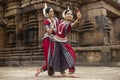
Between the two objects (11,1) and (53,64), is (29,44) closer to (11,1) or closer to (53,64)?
(11,1)

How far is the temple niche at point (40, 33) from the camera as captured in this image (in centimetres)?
1084

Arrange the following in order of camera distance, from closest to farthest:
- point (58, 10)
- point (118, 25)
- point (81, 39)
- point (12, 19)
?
point (58, 10) < point (12, 19) < point (81, 39) < point (118, 25)

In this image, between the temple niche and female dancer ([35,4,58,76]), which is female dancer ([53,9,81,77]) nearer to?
female dancer ([35,4,58,76])

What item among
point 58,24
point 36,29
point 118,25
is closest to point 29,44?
point 36,29

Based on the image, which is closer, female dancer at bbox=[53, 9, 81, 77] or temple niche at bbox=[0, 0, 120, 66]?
female dancer at bbox=[53, 9, 81, 77]

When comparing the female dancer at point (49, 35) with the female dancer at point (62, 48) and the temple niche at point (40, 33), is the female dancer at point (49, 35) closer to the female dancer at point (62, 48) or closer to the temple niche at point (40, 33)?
the female dancer at point (62, 48)

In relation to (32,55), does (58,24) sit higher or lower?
higher

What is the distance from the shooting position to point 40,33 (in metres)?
12.3

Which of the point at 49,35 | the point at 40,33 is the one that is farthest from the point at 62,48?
the point at 40,33

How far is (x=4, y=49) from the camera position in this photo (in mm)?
13250

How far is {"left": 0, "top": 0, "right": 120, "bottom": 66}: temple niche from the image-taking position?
35.6 feet

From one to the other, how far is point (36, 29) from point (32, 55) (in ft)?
4.96

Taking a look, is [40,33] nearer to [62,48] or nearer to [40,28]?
[40,28]

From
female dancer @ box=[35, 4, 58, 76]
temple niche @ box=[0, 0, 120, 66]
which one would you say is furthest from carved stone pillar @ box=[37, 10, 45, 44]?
female dancer @ box=[35, 4, 58, 76]
